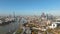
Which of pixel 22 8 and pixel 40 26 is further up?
pixel 22 8

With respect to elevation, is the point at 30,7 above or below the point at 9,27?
above

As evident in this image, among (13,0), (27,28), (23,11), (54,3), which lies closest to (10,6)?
(13,0)

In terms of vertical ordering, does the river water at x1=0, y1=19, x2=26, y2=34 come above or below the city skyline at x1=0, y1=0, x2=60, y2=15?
below

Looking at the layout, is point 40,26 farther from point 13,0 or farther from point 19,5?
point 13,0

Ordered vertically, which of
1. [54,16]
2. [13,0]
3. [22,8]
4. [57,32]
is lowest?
[57,32]

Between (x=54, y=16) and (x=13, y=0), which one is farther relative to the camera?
(x=54, y=16)

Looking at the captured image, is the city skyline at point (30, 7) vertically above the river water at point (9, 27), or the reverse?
the city skyline at point (30, 7)

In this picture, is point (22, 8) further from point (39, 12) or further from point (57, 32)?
point (57, 32)
